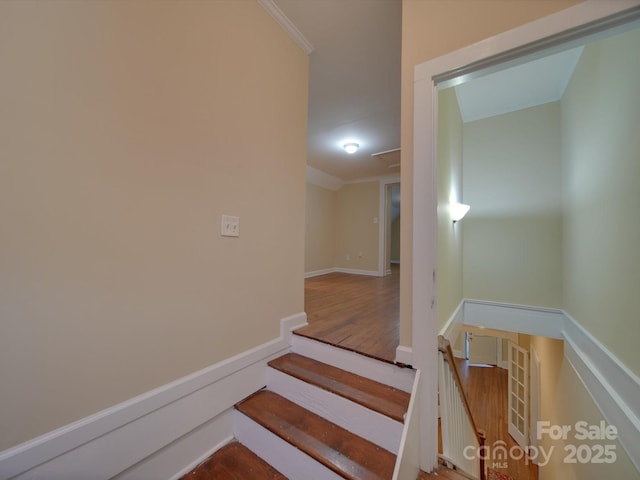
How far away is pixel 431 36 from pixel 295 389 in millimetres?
2223

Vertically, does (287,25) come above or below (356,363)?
above

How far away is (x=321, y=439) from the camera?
1.26 m

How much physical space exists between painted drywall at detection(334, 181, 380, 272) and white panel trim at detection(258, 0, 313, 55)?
3816 mm

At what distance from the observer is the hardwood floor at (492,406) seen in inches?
158

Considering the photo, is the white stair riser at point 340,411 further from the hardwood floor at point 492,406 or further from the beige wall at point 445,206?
the hardwood floor at point 492,406

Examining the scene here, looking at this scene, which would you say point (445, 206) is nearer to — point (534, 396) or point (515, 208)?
point (515, 208)

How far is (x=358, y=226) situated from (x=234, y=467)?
488 cm

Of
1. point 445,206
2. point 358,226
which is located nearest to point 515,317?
point 445,206

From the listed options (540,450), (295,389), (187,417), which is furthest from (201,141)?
(540,450)

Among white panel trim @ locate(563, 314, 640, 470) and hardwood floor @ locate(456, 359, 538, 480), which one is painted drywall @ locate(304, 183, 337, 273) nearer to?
hardwood floor @ locate(456, 359, 538, 480)

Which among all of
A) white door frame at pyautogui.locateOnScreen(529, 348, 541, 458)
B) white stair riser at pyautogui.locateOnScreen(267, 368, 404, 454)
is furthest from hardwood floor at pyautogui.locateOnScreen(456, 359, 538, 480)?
white stair riser at pyautogui.locateOnScreen(267, 368, 404, 454)

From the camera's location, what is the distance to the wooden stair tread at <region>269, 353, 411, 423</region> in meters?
1.26

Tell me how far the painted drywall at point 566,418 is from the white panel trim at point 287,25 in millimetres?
3570

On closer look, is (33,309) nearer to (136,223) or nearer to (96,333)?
(96,333)
